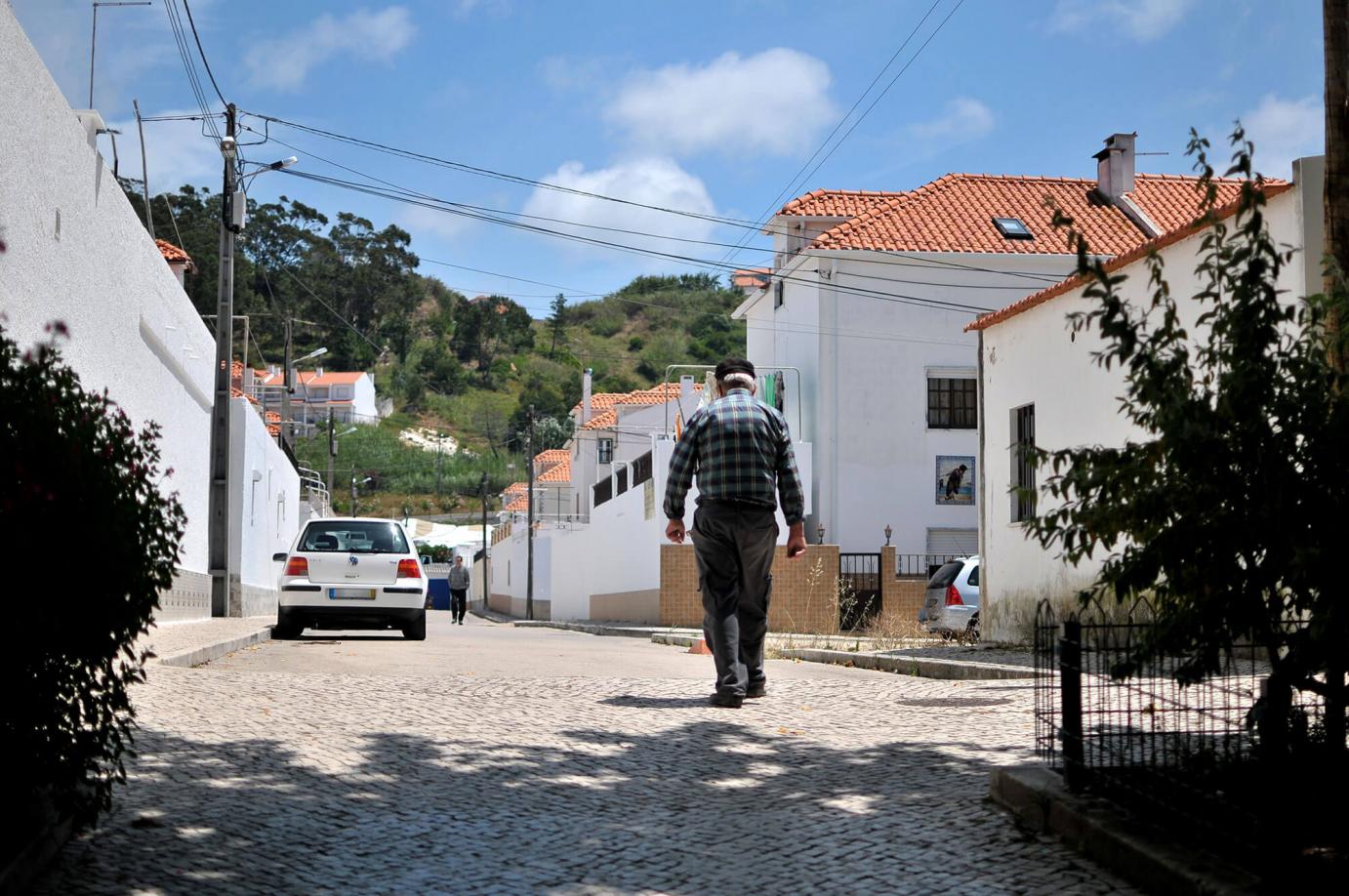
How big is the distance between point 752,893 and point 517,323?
12634 centimetres

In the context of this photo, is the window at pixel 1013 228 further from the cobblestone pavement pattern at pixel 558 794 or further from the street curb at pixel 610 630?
the cobblestone pavement pattern at pixel 558 794

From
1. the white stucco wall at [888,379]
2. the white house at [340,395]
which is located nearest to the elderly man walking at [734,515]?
the white stucco wall at [888,379]

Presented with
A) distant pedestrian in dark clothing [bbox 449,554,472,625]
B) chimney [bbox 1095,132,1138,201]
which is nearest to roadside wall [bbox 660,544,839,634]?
chimney [bbox 1095,132,1138,201]

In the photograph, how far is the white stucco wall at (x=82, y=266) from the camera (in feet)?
38.4

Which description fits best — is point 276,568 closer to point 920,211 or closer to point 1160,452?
point 920,211

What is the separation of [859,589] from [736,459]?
22.6 meters

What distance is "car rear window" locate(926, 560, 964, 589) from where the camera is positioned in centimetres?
2084

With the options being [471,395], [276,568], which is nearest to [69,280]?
[276,568]

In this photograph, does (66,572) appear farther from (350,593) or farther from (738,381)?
(350,593)

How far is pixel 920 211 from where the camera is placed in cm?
3678

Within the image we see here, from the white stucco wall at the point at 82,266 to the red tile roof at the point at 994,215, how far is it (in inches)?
720

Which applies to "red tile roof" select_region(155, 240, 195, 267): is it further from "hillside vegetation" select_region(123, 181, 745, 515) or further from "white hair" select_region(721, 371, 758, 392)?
"hillside vegetation" select_region(123, 181, 745, 515)

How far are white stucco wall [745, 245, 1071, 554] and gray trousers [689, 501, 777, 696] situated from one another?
26.0 metres

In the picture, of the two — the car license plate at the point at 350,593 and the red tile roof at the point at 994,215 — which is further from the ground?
the red tile roof at the point at 994,215
